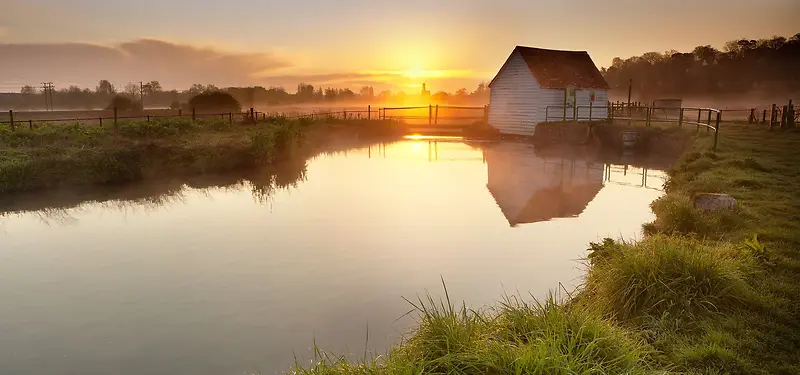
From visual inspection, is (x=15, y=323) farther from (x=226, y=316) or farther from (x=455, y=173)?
(x=455, y=173)

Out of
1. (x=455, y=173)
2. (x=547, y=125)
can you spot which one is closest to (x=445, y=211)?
(x=455, y=173)

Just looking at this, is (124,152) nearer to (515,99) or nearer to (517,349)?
(517,349)

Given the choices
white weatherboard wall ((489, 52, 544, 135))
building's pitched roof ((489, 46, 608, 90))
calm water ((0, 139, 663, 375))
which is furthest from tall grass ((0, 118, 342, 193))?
building's pitched roof ((489, 46, 608, 90))

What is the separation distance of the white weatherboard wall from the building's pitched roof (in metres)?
0.47

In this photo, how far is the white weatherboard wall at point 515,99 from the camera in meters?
32.3

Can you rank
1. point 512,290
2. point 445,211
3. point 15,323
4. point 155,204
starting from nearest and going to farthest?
point 15,323 < point 512,290 < point 445,211 < point 155,204

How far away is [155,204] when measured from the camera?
15.0 metres

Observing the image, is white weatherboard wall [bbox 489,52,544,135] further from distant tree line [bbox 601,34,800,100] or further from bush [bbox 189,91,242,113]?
distant tree line [bbox 601,34,800,100]

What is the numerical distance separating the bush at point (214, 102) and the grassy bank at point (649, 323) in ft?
150

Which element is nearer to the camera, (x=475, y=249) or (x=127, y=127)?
(x=475, y=249)

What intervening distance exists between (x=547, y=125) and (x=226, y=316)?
26332 mm

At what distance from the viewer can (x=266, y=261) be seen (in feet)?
31.9

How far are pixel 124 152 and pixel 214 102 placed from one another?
31234 mm

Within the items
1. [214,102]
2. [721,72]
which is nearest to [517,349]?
[214,102]
